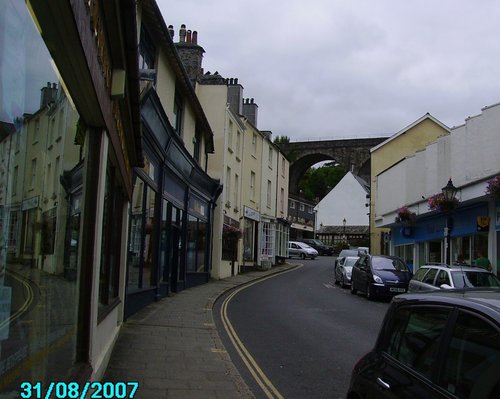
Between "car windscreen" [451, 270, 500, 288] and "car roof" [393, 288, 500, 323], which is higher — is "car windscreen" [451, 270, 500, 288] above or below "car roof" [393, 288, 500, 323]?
below

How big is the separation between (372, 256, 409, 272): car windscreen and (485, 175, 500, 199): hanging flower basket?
4.67 m

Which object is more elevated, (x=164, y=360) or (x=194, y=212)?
(x=194, y=212)

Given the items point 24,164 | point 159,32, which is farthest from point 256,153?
point 24,164

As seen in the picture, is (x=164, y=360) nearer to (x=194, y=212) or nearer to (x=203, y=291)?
(x=203, y=291)

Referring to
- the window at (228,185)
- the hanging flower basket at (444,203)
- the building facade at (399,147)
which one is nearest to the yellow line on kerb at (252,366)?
the hanging flower basket at (444,203)

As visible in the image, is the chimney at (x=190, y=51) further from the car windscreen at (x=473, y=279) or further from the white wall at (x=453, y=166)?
the car windscreen at (x=473, y=279)

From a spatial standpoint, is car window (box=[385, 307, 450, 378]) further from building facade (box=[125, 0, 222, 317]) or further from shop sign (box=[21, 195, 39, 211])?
building facade (box=[125, 0, 222, 317])

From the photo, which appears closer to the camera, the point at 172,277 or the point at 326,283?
the point at 172,277

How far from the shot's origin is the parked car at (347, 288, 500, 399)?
2771 millimetres

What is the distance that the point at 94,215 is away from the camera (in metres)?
4.92

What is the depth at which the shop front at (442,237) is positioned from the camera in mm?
19562

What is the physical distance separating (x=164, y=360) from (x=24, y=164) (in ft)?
19.0

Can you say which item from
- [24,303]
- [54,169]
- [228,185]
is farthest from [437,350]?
[228,185]

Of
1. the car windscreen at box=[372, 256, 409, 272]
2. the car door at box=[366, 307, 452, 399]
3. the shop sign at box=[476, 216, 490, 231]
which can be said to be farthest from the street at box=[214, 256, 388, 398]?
the shop sign at box=[476, 216, 490, 231]
